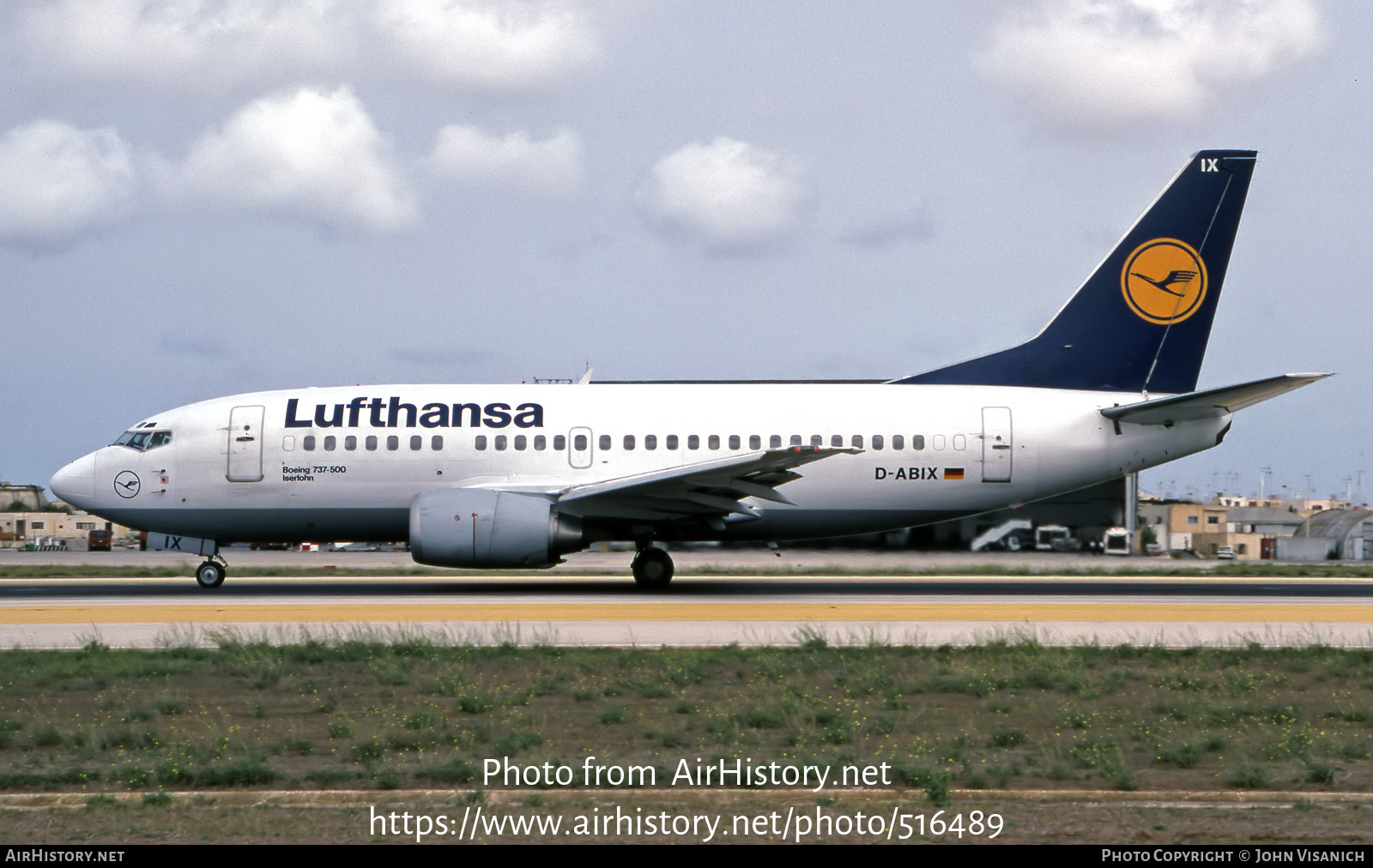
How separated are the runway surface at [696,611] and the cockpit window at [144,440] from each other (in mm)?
2751

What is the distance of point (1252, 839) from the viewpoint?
6.60m

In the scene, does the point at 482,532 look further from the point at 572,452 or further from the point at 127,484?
the point at 127,484

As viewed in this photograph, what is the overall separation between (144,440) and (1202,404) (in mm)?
20154

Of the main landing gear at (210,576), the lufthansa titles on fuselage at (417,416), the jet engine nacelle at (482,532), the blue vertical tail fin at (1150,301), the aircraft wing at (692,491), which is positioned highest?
the blue vertical tail fin at (1150,301)

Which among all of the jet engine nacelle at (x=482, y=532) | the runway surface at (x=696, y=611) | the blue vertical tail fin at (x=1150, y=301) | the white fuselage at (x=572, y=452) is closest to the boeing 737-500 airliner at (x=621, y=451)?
the white fuselage at (x=572, y=452)

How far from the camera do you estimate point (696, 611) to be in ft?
62.9

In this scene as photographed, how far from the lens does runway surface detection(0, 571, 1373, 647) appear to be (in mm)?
15602

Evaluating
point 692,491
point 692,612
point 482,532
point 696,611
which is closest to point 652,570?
point 692,491

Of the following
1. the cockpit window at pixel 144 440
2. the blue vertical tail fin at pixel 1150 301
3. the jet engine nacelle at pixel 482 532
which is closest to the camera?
the jet engine nacelle at pixel 482 532

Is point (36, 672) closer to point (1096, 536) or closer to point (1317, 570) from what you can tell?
point (1317, 570)

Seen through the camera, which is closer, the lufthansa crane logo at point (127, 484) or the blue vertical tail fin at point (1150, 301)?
the lufthansa crane logo at point (127, 484)

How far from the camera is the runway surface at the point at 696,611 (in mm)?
15602

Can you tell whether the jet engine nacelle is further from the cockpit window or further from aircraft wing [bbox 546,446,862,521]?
the cockpit window

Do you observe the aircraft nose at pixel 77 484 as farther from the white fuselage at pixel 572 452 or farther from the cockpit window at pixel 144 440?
the cockpit window at pixel 144 440
